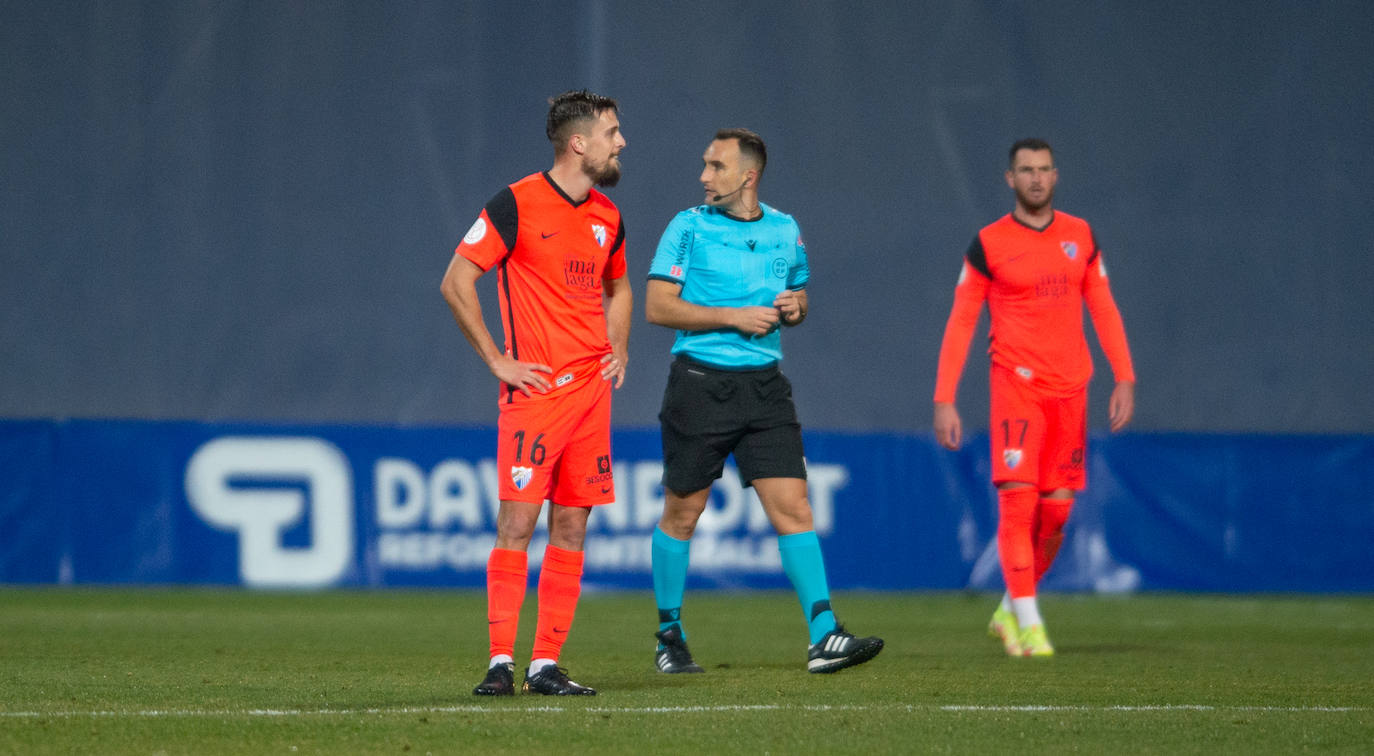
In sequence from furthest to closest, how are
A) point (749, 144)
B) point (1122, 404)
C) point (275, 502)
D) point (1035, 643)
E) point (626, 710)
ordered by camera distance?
1. point (275, 502)
2. point (1122, 404)
3. point (1035, 643)
4. point (749, 144)
5. point (626, 710)

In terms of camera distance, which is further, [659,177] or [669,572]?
[659,177]

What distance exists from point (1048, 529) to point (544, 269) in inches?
126

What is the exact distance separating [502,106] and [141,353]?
3.60 m

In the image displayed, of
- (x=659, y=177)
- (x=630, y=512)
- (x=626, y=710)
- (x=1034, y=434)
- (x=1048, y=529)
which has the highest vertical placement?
(x=659, y=177)

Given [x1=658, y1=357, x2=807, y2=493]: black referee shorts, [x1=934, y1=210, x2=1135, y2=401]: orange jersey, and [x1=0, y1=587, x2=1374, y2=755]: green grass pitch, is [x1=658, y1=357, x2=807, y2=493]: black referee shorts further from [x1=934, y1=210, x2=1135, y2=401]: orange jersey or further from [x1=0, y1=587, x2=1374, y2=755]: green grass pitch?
[x1=934, y1=210, x2=1135, y2=401]: orange jersey

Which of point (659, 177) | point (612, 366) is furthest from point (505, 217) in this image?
point (659, 177)

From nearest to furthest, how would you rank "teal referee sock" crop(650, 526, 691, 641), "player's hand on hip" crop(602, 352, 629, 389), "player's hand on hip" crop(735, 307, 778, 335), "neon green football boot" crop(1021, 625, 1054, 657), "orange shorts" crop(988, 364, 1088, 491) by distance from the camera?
"player's hand on hip" crop(602, 352, 629, 389) < "player's hand on hip" crop(735, 307, 778, 335) < "teal referee sock" crop(650, 526, 691, 641) < "neon green football boot" crop(1021, 625, 1054, 657) < "orange shorts" crop(988, 364, 1088, 491)

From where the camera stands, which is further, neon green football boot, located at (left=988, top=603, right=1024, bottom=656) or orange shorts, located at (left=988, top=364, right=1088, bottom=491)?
orange shorts, located at (left=988, top=364, right=1088, bottom=491)

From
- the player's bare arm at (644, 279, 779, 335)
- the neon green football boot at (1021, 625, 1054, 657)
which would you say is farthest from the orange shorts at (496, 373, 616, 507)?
the neon green football boot at (1021, 625, 1054, 657)

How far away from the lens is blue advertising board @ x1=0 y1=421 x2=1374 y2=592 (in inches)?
456

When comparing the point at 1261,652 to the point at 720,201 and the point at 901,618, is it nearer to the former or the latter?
the point at 901,618

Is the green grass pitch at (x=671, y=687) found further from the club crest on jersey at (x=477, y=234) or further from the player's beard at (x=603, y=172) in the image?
the player's beard at (x=603, y=172)

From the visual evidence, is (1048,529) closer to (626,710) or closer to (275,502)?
(626,710)

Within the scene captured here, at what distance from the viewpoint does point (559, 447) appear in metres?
5.37
